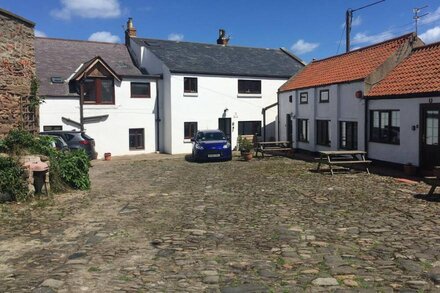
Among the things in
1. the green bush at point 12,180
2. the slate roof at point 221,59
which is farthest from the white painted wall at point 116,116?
the green bush at point 12,180

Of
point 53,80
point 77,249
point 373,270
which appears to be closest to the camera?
point 373,270

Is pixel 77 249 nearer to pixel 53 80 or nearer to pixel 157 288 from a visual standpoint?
pixel 157 288

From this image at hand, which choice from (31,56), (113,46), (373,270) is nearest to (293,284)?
(373,270)

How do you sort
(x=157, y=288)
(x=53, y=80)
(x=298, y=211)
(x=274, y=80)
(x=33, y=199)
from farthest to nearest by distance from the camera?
(x=274, y=80), (x=53, y=80), (x=33, y=199), (x=298, y=211), (x=157, y=288)

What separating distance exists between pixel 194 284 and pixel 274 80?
28.0 meters

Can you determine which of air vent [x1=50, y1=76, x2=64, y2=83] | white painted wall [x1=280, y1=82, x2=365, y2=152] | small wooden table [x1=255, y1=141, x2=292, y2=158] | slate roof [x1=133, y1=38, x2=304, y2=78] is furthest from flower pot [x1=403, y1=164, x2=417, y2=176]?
air vent [x1=50, y1=76, x2=64, y2=83]

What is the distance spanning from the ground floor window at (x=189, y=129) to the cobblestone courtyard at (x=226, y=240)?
1587 cm

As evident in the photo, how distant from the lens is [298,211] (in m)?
9.65

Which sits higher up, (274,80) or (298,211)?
(274,80)

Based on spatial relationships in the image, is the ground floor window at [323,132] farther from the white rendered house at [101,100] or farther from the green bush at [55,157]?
the green bush at [55,157]

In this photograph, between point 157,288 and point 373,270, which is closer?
point 157,288

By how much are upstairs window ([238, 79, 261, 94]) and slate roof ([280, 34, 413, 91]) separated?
3549 mm

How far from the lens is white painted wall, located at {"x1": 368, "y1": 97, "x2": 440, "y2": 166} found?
51.2 ft

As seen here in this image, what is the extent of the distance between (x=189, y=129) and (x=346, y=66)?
11.9m
